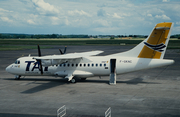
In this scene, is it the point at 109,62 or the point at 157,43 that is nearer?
the point at 157,43

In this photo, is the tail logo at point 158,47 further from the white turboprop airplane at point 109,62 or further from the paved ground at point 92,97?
the paved ground at point 92,97

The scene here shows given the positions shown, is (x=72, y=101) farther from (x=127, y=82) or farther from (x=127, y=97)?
(x=127, y=82)

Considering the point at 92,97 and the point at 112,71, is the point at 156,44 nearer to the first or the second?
the point at 112,71

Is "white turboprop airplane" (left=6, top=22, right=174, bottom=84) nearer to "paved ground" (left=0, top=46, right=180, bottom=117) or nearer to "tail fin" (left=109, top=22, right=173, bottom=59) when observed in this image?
"tail fin" (left=109, top=22, right=173, bottom=59)

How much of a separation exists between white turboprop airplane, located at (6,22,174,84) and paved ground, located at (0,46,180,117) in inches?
60.6

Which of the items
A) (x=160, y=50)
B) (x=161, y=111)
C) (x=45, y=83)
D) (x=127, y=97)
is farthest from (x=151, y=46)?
(x=45, y=83)

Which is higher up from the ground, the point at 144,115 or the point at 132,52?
the point at 132,52

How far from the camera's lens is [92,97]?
2228 cm

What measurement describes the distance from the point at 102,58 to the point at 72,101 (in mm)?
10068

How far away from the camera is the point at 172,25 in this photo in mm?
25891

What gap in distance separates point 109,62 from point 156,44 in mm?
6326

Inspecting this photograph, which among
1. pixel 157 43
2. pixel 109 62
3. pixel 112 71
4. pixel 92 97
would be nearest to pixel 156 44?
pixel 157 43

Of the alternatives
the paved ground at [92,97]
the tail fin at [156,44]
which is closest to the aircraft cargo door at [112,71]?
the paved ground at [92,97]

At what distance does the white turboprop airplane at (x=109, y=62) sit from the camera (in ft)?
87.2
